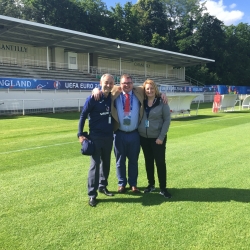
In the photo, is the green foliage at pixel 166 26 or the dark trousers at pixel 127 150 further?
the green foliage at pixel 166 26

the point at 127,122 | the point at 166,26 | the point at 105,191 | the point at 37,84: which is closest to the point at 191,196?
the point at 105,191

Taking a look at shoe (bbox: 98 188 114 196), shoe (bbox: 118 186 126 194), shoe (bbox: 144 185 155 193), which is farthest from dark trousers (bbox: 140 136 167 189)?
shoe (bbox: 98 188 114 196)

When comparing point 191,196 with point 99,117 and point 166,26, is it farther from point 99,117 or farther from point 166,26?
point 166,26

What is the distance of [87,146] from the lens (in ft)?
13.0

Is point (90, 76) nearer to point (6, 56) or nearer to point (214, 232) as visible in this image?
point (6, 56)

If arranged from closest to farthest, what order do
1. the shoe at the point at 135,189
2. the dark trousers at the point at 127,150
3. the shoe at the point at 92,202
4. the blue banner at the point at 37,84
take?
the shoe at the point at 92,202 → the dark trousers at the point at 127,150 → the shoe at the point at 135,189 → the blue banner at the point at 37,84

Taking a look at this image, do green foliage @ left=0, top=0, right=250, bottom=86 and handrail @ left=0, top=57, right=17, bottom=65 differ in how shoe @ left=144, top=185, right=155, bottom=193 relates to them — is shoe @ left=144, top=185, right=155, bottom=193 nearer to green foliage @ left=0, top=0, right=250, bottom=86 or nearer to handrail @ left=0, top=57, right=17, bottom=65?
handrail @ left=0, top=57, right=17, bottom=65

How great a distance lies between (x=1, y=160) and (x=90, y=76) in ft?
89.9

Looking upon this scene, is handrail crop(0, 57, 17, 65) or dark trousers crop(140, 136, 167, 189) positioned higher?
handrail crop(0, 57, 17, 65)

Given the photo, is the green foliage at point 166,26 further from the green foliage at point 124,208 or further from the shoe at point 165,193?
the shoe at point 165,193

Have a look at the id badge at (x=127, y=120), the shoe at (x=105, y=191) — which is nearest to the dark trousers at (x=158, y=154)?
the id badge at (x=127, y=120)

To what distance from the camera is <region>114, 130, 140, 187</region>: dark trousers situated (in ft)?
14.1

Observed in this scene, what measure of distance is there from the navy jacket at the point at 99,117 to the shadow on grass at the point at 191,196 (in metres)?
0.97

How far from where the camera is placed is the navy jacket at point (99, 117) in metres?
4.05
